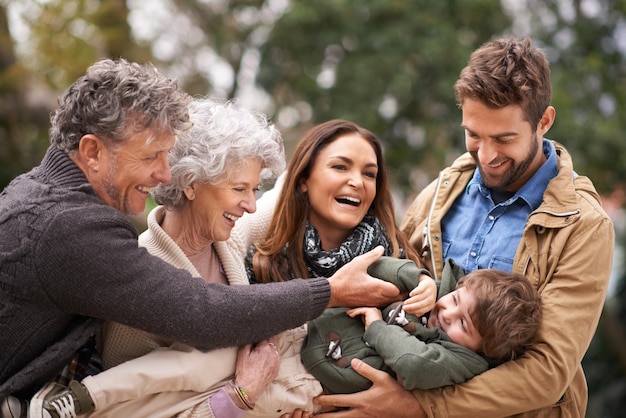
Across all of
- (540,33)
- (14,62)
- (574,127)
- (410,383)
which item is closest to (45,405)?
(410,383)

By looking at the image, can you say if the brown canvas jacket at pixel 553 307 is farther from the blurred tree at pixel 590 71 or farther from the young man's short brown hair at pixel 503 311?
the blurred tree at pixel 590 71

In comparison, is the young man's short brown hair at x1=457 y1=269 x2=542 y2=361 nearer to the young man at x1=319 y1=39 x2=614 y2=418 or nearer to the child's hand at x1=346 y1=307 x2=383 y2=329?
the young man at x1=319 y1=39 x2=614 y2=418

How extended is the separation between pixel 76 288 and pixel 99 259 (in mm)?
105

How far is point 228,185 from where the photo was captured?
8.86 ft

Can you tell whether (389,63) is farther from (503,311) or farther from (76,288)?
(76,288)

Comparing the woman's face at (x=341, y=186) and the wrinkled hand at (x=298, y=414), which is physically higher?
the woman's face at (x=341, y=186)

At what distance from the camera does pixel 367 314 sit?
272cm

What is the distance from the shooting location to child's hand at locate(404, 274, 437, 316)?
8.79ft

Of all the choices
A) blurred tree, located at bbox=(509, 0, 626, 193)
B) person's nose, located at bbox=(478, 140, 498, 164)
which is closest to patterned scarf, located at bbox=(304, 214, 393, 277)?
person's nose, located at bbox=(478, 140, 498, 164)

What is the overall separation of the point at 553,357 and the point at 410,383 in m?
0.51

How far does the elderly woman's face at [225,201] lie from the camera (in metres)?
2.70

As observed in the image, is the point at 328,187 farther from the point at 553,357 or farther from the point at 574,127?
the point at 574,127

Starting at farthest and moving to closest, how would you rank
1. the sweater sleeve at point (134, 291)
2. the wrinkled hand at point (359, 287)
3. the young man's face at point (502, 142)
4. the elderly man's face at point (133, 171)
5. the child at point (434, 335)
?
the young man's face at point (502, 142)
the wrinkled hand at point (359, 287)
the child at point (434, 335)
the elderly man's face at point (133, 171)
the sweater sleeve at point (134, 291)

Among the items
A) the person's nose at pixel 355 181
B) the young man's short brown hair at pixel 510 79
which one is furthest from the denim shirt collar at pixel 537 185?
the person's nose at pixel 355 181
